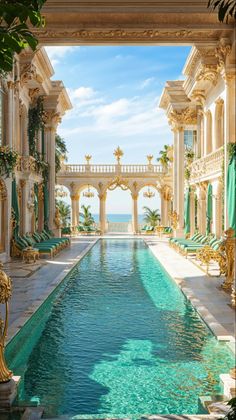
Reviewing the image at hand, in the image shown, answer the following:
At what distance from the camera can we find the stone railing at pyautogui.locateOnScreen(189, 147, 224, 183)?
1720 cm

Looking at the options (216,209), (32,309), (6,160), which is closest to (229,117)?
(216,209)

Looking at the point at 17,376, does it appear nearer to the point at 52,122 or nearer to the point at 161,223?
the point at 52,122

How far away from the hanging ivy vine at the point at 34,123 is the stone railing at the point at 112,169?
1429cm

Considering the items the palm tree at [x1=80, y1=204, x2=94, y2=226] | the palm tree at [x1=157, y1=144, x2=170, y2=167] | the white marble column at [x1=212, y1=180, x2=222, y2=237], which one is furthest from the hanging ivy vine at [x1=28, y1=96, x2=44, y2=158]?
the palm tree at [x1=157, y1=144, x2=170, y2=167]

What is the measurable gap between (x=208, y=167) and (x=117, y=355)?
541 inches

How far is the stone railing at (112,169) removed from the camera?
36.3 metres

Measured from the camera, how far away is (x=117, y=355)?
263 inches

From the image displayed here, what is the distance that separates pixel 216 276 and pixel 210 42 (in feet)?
22.2

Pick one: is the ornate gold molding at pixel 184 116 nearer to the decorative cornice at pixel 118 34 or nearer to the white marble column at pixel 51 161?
the white marble column at pixel 51 161

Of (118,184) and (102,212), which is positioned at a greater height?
(118,184)

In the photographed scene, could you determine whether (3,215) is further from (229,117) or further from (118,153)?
(118,153)

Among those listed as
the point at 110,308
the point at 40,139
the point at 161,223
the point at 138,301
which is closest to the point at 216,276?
the point at 138,301

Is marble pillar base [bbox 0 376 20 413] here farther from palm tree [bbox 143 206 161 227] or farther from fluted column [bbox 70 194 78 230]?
fluted column [bbox 70 194 78 230]

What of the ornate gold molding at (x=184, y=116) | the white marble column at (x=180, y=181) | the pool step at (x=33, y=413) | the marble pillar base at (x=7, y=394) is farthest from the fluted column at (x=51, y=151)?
the pool step at (x=33, y=413)
